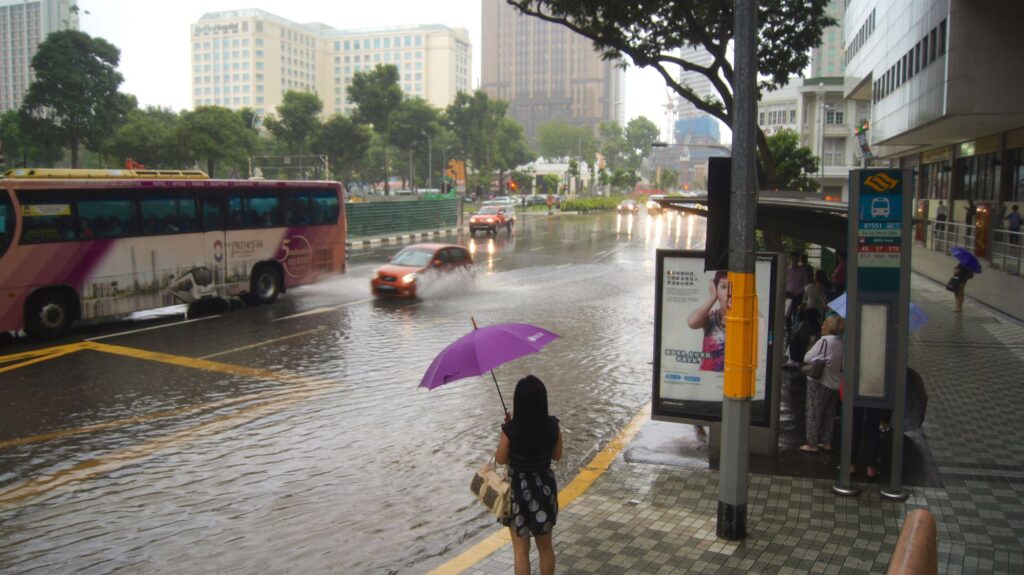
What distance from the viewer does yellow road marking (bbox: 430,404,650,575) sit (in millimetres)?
6082

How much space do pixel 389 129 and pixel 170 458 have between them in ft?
244

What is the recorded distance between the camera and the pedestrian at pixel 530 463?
16.6ft

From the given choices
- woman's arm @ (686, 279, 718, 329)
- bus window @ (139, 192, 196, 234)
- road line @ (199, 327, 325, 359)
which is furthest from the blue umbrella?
bus window @ (139, 192, 196, 234)

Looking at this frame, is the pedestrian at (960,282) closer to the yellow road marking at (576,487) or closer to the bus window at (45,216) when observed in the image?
the yellow road marking at (576,487)

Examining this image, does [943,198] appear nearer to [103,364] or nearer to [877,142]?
[877,142]

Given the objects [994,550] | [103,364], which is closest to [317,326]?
[103,364]

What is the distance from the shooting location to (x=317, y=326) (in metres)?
17.1

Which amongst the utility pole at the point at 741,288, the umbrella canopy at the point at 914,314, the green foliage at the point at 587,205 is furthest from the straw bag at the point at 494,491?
the green foliage at the point at 587,205

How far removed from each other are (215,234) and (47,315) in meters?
4.41

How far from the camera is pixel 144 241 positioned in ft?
56.4

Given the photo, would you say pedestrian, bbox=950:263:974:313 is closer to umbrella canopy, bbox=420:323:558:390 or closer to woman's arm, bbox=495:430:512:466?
umbrella canopy, bbox=420:323:558:390

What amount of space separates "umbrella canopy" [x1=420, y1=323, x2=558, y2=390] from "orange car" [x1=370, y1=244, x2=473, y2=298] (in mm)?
15159

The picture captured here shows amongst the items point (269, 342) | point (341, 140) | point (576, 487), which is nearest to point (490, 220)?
point (341, 140)

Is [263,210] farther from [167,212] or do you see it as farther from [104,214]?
[104,214]
